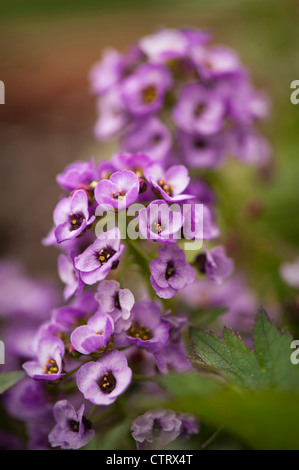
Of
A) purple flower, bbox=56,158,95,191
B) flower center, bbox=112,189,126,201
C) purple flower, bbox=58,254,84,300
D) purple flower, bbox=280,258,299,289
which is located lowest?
purple flower, bbox=280,258,299,289

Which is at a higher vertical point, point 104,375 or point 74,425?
point 104,375

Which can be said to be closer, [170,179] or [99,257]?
[99,257]

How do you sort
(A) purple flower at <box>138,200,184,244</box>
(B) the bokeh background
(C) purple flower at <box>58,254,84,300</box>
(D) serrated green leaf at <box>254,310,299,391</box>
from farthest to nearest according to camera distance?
(B) the bokeh background
(C) purple flower at <box>58,254,84,300</box>
(A) purple flower at <box>138,200,184,244</box>
(D) serrated green leaf at <box>254,310,299,391</box>

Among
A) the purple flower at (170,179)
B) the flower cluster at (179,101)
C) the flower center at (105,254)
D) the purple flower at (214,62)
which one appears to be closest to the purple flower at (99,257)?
the flower center at (105,254)

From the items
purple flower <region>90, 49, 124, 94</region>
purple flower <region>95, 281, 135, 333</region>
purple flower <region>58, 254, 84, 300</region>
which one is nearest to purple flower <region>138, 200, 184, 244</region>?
purple flower <region>95, 281, 135, 333</region>

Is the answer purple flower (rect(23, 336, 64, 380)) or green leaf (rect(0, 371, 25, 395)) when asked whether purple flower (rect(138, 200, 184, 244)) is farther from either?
green leaf (rect(0, 371, 25, 395))

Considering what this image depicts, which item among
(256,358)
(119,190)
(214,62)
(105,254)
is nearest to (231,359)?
(256,358)

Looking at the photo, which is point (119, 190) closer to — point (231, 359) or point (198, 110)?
point (231, 359)
